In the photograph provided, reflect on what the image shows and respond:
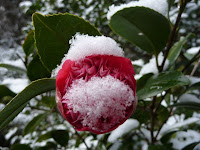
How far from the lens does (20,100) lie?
0.38 metres

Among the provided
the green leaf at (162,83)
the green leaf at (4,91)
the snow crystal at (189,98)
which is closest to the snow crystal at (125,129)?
the snow crystal at (189,98)

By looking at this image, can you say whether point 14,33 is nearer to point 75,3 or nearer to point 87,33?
point 75,3

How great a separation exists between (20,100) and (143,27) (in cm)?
39

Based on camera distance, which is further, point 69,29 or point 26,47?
point 26,47

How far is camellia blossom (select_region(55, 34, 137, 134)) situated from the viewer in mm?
346

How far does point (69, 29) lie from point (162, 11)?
0.28 m

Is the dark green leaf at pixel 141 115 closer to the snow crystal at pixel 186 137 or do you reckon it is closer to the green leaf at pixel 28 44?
the snow crystal at pixel 186 137

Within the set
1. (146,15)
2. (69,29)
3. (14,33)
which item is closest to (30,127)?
(69,29)

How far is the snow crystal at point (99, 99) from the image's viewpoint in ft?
1.12

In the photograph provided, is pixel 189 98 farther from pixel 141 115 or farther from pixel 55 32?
pixel 55 32

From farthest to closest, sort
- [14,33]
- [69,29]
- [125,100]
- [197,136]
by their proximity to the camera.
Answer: [14,33] < [197,136] < [69,29] < [125,100]

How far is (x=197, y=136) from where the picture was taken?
Answer: 0.97 meters

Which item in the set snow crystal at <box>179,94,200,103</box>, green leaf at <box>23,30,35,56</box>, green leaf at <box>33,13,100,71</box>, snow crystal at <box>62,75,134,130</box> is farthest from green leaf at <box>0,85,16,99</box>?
snow crystal at <box>179,94,200,103</box>

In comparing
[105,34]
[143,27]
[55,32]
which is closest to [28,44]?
[55,32]
